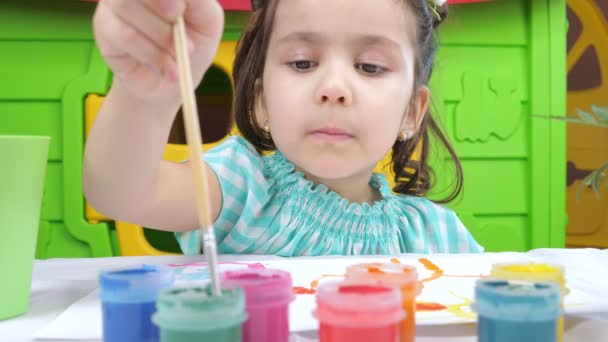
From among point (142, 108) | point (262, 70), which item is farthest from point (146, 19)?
point (262, 70)

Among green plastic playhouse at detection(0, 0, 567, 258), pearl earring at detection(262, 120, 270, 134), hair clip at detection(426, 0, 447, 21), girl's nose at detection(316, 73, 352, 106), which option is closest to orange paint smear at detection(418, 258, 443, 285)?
girl's nose at detection(316, 73, 352, 106)

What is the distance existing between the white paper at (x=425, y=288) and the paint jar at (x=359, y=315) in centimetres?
5

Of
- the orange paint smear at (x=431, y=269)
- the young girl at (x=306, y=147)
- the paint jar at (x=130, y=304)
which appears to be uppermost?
the young girl at (x=306, y=147)

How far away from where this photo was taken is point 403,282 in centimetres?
33

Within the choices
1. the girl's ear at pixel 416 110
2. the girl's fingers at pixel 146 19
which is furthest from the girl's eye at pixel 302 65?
the girl's fingers at pixel 146 19

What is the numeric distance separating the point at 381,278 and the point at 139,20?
0.26 meters

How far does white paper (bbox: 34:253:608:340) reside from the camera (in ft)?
1.25

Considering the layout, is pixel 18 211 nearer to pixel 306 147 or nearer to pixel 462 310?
pixel 462 310

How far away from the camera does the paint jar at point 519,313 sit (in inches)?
10.5

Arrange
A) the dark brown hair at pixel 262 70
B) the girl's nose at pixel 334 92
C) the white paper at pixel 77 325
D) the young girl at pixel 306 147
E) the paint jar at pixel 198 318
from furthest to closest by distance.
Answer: the dark brown hair at pixel 262 70, the girl's nose at pixel 334 92, the young girl at pixel 306 147, the white paper at pixel 77 325, the paint jar at pixel 198 318

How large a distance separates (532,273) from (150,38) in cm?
31

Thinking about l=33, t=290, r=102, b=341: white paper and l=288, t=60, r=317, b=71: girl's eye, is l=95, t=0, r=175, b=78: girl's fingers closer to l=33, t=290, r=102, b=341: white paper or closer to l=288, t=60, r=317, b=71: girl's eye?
l=33, t=290, r=102, b=341: white paper

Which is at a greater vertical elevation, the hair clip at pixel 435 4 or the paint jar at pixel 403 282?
the hair clip at pixel 435 4

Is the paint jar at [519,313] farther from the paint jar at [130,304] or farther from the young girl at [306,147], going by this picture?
the young girl at [306,147]
